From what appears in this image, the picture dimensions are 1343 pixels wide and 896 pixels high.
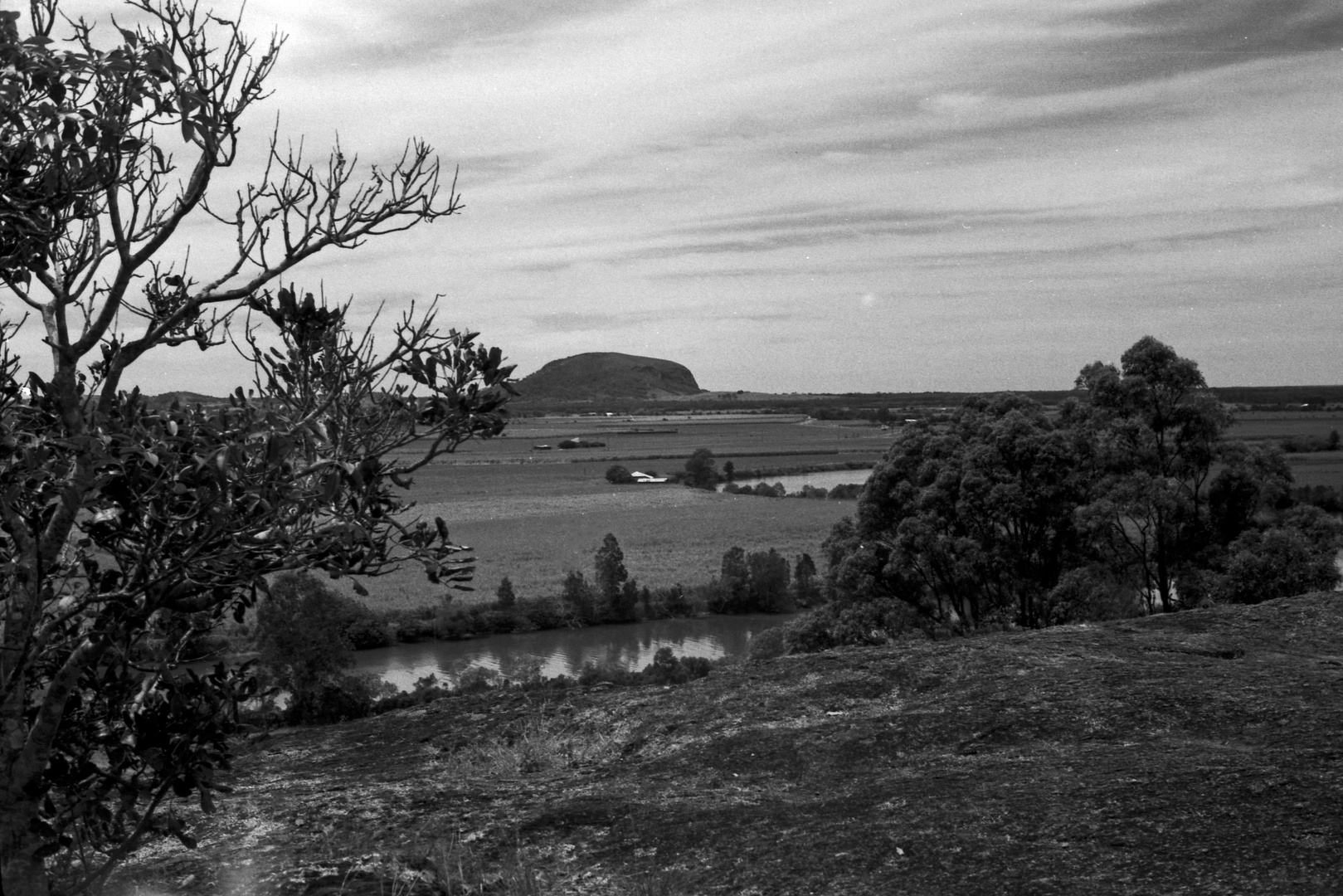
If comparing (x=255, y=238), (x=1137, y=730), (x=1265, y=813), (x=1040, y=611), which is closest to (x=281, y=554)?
(x=255, y=238)

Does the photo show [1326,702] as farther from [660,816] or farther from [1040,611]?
[1040,611]

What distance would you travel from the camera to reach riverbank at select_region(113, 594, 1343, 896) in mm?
4949

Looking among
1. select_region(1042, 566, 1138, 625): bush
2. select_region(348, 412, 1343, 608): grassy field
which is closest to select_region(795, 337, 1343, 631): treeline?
select_region(1042, 566, 1138, 625): bush

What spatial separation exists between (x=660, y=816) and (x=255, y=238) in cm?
355

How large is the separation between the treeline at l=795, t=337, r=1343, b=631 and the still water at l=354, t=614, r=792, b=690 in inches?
406

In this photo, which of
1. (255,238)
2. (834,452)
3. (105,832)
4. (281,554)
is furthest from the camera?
(834,452)

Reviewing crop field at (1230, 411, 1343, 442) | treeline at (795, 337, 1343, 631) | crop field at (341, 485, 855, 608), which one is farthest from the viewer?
crop field at (1230, 411, 1343, 442)

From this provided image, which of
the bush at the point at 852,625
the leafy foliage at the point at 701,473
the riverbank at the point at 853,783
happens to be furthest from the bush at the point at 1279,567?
the leafy foliage at the point at 701,473

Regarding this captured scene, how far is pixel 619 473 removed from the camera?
306 ft

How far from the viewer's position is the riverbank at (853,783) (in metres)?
4.95

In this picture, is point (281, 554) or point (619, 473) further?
point (619, 473)

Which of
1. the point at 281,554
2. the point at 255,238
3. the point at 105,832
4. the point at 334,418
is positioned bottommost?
the point at 105,832

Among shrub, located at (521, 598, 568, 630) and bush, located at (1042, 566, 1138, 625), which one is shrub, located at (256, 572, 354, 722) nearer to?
bush, located at (1042, 566, 1138, 625)

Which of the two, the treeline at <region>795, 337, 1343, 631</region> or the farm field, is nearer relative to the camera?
the treeline at <region>795, 337, 1343, 631</region>
